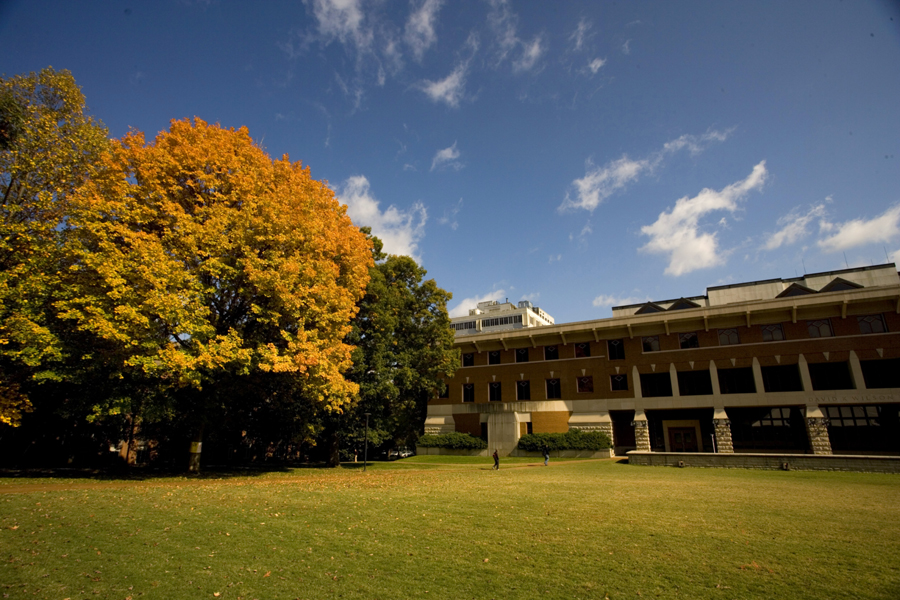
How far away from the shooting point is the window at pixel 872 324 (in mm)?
32969

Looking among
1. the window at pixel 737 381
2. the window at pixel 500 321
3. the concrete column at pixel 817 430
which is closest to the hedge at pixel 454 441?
the window at pixel 737 381

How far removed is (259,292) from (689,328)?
35491 mm

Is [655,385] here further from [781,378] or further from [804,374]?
[804,374]

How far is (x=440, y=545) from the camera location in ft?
26.6

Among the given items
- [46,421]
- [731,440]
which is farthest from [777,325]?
[46,421]

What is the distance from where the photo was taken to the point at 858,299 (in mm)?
32969

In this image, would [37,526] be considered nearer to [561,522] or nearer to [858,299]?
[561,522]

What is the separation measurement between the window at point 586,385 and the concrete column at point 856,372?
18.8 metres

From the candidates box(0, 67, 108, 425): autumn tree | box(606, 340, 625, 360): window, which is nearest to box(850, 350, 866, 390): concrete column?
box(606, 340, 625, 360): window

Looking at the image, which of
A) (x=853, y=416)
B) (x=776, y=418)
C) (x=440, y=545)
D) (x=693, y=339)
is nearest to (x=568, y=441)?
(x=693, y=339)

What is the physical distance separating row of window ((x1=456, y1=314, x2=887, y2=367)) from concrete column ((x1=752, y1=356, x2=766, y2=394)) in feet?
6.83

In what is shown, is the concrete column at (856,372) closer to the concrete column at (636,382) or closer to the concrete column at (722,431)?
the concrete column at (722,431)

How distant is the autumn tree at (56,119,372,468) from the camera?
15.7 m

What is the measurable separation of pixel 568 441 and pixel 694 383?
11898mm
